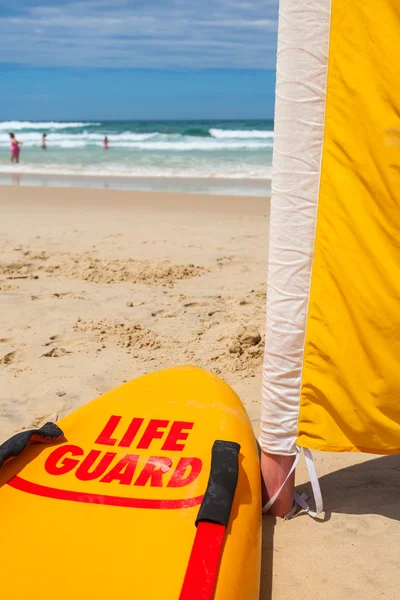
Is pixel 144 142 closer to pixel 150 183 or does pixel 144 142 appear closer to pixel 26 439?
pixel 150 183

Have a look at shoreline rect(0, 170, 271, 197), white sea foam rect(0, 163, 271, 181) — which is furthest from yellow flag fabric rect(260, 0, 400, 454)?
white sea foam rect(0, 163, 271, 181)

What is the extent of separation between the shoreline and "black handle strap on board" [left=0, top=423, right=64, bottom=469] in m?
10.6

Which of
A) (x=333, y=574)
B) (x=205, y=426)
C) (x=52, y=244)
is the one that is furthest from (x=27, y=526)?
(x=52, y=244)

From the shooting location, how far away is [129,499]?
79.0 inches

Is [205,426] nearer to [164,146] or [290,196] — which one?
[290,196]

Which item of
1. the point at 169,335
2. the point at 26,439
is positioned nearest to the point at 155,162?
the point at 169,335

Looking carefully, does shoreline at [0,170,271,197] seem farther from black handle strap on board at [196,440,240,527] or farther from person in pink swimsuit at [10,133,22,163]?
black handle strap on board at [196,440,240,527]

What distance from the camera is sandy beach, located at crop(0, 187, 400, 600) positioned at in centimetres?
219

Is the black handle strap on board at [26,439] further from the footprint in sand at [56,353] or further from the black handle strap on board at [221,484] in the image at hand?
the footprint in sand at [56,353]

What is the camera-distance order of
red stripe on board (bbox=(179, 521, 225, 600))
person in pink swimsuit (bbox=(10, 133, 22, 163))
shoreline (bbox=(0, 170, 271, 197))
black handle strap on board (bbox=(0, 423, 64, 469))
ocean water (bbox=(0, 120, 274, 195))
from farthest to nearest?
person in pink swimsuit (bbox=(10, 133, 22, 163)), ocean water (bbox=(0, 120, 274, 195)), shoreline (bbox=(0, 170, 271, 197)), black handle strap on board (bbox=(0, 423, 64, 469)), red stripe on board (bbox=(179, 521, 225, 600))

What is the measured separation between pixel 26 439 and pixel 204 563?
0.82 metres

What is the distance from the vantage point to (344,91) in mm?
1962

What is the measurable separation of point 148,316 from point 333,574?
2645 millimetres

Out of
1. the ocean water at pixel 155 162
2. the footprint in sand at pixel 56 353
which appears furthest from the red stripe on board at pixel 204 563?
the ocean water at pixel 155 162
